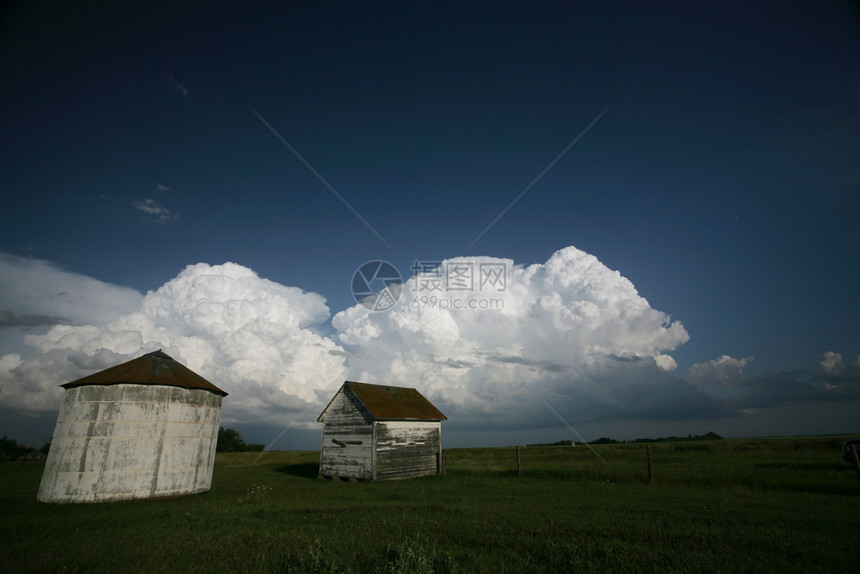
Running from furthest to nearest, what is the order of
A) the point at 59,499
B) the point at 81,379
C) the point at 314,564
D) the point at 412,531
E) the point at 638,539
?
1. the point at 81,379
2. the point at 59,499
3. the point at 412,531
4. the point at 638,539
5. the point at 314,564

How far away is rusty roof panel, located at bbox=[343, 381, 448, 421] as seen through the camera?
28000 millimetres

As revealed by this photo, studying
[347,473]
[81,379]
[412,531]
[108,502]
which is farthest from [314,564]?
[347,473]

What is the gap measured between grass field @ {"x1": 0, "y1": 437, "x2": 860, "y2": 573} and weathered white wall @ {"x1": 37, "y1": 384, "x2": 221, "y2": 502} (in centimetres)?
106

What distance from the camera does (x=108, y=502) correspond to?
1717cm

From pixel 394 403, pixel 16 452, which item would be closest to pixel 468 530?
pixel 394 403

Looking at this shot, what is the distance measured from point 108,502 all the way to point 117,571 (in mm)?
12380

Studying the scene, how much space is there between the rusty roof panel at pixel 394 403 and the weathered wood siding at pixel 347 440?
0.54m

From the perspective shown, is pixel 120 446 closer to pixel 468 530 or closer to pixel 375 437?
pixel 375 437

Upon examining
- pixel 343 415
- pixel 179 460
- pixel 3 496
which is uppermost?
pixel 343 415

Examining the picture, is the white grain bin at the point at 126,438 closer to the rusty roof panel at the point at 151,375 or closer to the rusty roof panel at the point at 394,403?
the rusty roof panel at the point at 151,375

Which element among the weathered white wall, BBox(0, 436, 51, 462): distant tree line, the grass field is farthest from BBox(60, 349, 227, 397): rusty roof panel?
BBox(0, 436, 51, 462): distant tree line

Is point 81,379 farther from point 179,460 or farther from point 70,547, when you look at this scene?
point 70,547

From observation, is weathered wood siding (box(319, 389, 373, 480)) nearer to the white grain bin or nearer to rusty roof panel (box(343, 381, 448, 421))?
rusty roof panel (box(343, 381, 448, 421))

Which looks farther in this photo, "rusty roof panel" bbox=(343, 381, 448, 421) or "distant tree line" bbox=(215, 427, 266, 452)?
"distant tree line" bbox=(215, 427, 266, 452)
